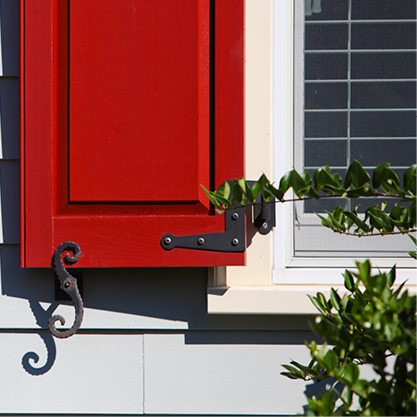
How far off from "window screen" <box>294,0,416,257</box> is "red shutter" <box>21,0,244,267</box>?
0.28 meters

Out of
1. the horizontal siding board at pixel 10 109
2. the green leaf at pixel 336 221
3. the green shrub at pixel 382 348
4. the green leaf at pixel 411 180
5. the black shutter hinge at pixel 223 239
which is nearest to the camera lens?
the green shrub at pixel 382 348

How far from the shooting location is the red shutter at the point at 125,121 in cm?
114

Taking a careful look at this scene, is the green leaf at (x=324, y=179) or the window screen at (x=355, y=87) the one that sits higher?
the window screen at (x=355, y=87)

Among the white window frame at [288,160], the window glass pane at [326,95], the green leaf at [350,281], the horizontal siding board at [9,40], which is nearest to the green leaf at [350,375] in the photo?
the green leaf at [350,281]

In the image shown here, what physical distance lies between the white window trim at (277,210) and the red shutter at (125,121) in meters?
0.11

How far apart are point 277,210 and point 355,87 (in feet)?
1.47

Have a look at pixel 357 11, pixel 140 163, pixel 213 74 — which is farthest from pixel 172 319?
pixel 357 11

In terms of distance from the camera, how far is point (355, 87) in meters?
1.33

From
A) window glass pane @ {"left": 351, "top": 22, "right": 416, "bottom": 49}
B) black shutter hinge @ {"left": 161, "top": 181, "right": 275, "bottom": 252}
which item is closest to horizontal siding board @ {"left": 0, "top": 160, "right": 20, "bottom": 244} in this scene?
black shutter hinge @ {"left": 161, "top": 181, "right": 275, "bottom": 252}

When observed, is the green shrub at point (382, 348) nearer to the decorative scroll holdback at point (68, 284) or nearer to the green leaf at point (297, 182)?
the green leaf at point (297, 182)

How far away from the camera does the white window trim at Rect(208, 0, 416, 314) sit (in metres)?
1.22

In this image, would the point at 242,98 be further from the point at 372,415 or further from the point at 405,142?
the point at 372,415

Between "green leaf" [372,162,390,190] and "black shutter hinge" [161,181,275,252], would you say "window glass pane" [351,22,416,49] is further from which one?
"green leaf" [372,162,390,190]

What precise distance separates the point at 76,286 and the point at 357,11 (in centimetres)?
115
